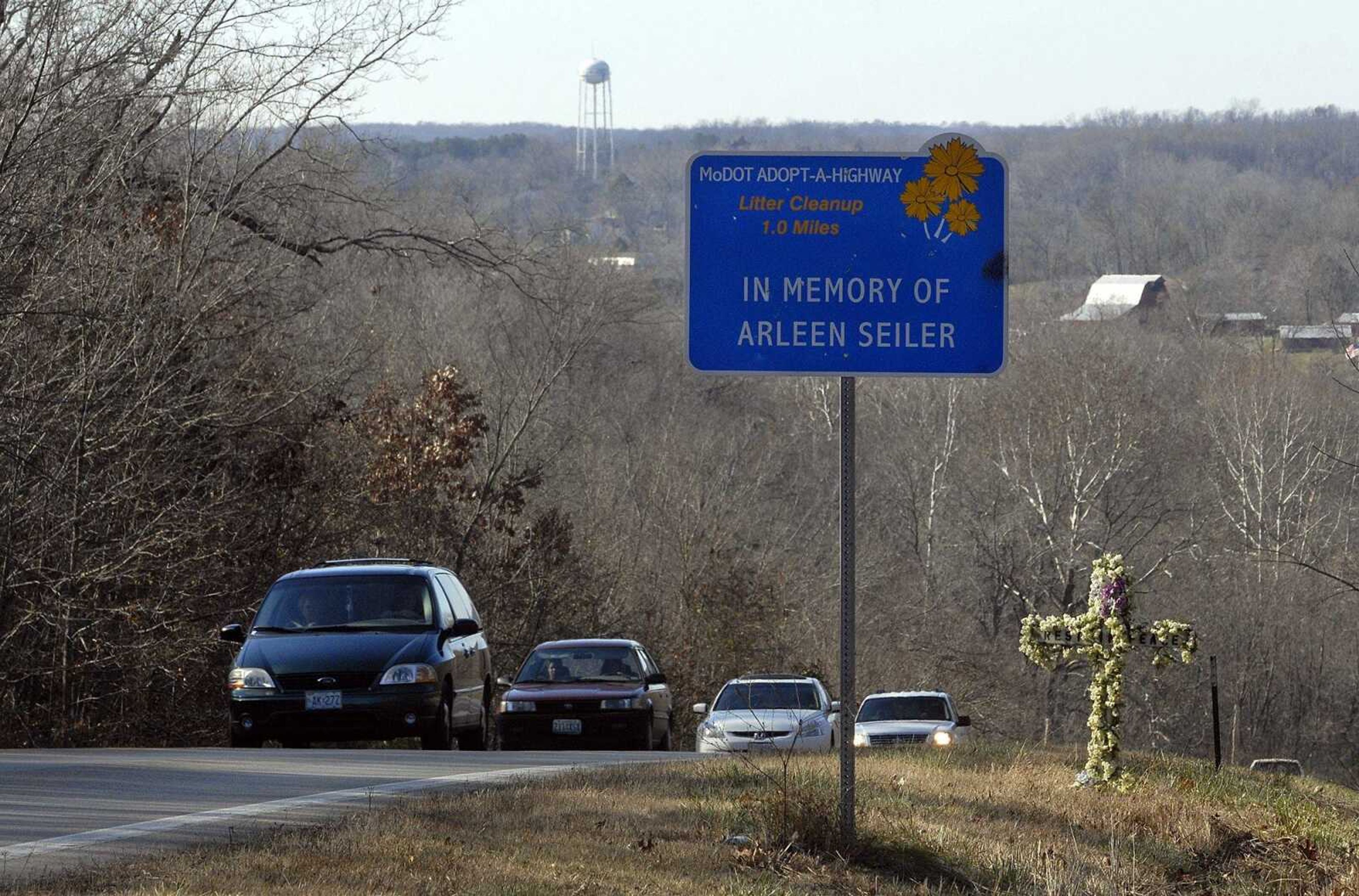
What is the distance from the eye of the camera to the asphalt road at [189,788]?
28.8 feet

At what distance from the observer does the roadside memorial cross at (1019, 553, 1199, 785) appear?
12844mm

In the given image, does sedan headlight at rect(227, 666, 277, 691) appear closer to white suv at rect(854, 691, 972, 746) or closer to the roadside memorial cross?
the roadside memorial cross

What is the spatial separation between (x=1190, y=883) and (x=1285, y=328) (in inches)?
676

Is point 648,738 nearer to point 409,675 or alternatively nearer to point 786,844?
point 409,675

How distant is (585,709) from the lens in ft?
65.1

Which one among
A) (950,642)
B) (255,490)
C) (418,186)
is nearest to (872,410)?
(950,642)

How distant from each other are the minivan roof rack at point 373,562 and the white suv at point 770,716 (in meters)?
3.74

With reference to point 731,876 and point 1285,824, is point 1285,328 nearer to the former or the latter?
point 1285,824

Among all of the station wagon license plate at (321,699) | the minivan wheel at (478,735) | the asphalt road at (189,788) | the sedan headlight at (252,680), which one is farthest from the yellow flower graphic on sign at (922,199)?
the minivan wheel at (478,735)

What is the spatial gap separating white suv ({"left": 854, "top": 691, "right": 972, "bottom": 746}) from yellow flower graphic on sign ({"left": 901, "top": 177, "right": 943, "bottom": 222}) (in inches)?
577

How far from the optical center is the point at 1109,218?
9544 cm

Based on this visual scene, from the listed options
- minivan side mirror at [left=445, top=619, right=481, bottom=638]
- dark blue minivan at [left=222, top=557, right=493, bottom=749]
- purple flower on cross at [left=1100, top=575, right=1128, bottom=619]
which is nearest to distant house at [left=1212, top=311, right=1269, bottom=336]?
minivan side mirror at [left=445, top=619, right=481, bottom=638]

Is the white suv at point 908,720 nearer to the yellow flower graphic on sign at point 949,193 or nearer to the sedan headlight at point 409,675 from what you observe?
the sedan headlight at point 409,675

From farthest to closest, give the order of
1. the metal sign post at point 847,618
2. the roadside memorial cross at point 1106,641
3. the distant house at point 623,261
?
the distant house at point 623,261
the roadside memorial cross at point 1106,641
the metal sign post at point 847,618
